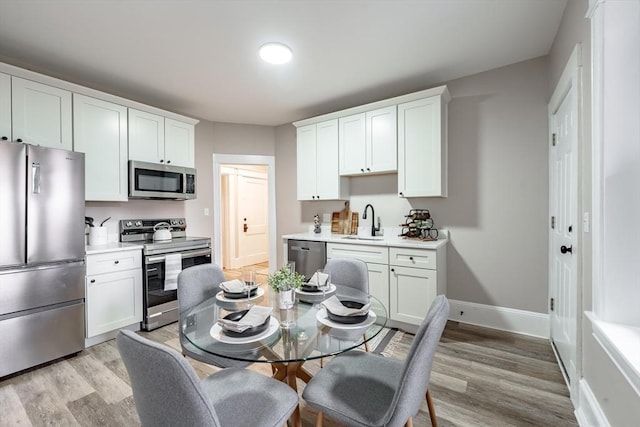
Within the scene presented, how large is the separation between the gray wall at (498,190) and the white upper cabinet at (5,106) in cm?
389

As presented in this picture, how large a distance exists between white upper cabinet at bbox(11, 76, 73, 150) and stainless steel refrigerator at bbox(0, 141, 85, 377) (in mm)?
362

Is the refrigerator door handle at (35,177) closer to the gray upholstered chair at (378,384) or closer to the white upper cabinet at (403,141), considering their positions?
the gray upholstered chair at (378,384)

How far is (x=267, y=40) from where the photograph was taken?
2.38 meters

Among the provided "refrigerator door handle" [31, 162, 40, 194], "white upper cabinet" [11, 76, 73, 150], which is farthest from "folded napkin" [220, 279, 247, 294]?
"white upper cabinet" [11, 76, 73, 150]

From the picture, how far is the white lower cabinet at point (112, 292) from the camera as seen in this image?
2.65m

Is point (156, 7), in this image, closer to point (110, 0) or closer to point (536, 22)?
point (110, 0)

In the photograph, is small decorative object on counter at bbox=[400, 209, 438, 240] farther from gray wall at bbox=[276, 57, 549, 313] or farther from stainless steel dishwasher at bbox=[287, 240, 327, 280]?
stainless steel dishwasher at bbox=[287, 240, 327, 280]

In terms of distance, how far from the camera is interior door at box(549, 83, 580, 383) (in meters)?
1.89

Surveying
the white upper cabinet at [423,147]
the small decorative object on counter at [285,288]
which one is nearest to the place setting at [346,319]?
the small decorative object on counter at [285,288]

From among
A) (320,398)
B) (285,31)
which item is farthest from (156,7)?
(320,398)

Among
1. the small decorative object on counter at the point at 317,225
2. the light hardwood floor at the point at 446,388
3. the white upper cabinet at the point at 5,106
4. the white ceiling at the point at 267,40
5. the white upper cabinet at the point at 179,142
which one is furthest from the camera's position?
the small decorative object on counter at the point at 317,225

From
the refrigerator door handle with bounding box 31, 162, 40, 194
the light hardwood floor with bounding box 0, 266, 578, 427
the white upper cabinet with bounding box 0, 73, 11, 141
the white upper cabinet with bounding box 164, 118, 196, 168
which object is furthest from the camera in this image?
the white upper cabinet with bounding box 164, 118, 196, 168

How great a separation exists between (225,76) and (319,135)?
4.38ft

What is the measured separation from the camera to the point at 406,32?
89.9 inches
